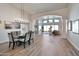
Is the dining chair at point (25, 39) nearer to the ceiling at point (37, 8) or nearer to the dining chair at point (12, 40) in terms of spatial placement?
the dining chair at point (12, 40)

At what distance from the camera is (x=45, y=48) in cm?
486

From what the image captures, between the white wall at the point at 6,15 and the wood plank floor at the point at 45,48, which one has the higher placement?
the white wall at the point at 6,15

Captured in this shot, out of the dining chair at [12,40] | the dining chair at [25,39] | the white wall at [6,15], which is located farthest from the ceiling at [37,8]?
the dining chair at [12,40]

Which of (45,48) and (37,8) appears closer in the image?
(37,8)

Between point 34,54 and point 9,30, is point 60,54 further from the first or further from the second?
point 9,30

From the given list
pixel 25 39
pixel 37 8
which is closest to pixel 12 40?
pixel 25 39

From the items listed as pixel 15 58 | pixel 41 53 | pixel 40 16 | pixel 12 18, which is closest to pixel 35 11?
pixel 40 16

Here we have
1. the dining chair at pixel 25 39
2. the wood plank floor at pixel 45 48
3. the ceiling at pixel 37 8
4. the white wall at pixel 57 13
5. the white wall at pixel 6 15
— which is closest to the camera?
the wood plank floor at pixel 45 48

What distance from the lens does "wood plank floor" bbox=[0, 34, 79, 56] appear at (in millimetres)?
4336

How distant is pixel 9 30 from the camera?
479 cm

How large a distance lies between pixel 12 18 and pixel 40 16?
1110mm

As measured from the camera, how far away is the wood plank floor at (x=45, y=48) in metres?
4.34

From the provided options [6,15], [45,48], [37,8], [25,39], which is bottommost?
[45,48]

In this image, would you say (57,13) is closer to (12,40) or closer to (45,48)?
(45,48)
